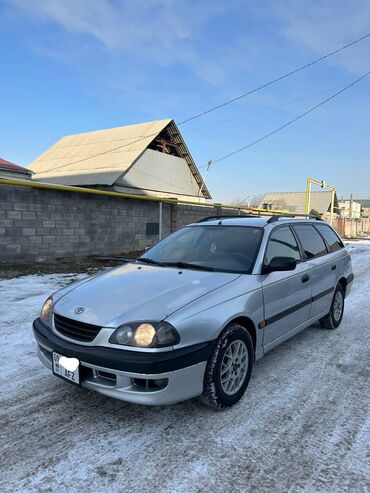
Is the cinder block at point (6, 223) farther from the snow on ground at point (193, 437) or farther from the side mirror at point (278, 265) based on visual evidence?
the side mirror at point (278, 265)

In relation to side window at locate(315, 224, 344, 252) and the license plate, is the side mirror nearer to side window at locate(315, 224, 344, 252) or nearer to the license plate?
the license plate

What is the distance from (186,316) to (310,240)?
8.66 ft

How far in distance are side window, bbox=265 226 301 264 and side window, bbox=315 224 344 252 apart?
1.05m

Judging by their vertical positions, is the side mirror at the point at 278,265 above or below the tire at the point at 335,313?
above

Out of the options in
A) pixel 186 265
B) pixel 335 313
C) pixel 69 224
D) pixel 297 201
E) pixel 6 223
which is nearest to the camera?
pixel 186 265

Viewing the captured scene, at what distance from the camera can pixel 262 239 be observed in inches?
148

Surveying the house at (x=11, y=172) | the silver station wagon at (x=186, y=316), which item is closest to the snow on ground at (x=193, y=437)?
the silver station wagon at (x=186, y=316)

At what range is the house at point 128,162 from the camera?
24.5m

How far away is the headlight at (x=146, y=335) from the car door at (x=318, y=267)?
233 centimetres

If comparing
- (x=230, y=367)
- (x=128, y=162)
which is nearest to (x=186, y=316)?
(x=230, y=367)

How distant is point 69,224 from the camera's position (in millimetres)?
9961

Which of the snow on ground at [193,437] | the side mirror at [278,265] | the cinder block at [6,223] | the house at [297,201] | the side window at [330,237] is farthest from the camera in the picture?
the house at [297,201]

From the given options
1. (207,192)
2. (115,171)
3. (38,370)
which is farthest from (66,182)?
(38,370)

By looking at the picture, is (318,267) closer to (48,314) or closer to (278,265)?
(278,265)
